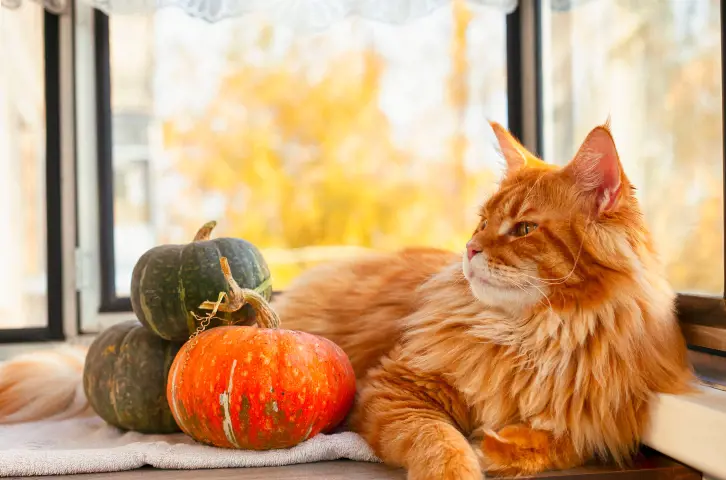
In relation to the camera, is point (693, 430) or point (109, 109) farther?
point (109, 109)

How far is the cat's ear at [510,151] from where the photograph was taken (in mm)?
1642

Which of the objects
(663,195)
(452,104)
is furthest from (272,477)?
(452,104)

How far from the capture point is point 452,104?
2707 mm

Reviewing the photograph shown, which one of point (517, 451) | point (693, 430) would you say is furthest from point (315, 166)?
point (693, 430)

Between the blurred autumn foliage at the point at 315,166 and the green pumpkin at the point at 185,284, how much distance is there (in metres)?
0.93

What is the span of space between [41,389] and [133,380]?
1.34 feet

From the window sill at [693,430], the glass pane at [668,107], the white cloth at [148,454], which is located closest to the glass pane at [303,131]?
the glass pane at [668,107]

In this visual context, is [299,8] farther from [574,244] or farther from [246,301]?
[574,244]

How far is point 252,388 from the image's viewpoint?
52.8 inches

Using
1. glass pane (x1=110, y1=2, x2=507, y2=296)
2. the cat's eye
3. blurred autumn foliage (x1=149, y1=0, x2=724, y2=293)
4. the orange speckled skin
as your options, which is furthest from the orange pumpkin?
blurred autumn foliage (x1=149, y1=0, x2=724, y2=293)

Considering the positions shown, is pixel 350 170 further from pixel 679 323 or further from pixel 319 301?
pixel 679 323

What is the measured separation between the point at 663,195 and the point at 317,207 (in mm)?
1248

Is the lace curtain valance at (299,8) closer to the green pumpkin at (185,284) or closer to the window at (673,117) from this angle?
the window at (673,117)

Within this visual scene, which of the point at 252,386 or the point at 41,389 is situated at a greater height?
the point at 252,386
